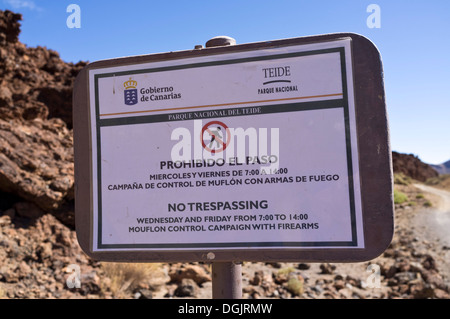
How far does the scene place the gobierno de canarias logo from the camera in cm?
184

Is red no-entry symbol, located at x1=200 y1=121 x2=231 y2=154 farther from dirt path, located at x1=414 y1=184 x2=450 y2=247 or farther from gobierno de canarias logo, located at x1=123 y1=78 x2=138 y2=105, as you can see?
dirt path, located at x1=414 y1=184 x2=450 y2=247

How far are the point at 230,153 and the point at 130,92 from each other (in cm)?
61

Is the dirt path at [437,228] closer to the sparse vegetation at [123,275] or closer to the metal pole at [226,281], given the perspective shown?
the sparse vegetation at [123,275]

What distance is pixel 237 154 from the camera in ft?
5.61

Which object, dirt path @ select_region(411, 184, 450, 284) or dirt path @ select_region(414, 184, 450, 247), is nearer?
dirt path @ select_region(411, 184, 450, 284)

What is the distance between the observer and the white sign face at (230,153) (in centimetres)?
164

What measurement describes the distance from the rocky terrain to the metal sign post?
103 inches

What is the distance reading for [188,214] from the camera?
1734 millimetres

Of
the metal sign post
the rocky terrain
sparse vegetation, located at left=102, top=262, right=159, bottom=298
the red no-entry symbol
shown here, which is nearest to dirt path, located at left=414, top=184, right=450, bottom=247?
the rocky terrain

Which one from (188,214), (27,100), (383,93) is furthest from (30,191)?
A: (383,93)

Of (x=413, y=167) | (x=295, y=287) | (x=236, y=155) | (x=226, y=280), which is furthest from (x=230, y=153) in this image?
(x=413, y=167)

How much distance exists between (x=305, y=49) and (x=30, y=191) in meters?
4.68

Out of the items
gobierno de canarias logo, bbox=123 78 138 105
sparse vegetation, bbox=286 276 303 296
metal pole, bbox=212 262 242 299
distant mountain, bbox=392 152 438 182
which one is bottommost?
sparse vegetation, bbox=286 276 303 296

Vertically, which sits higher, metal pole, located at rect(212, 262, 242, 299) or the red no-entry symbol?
the red no-entry symbol
